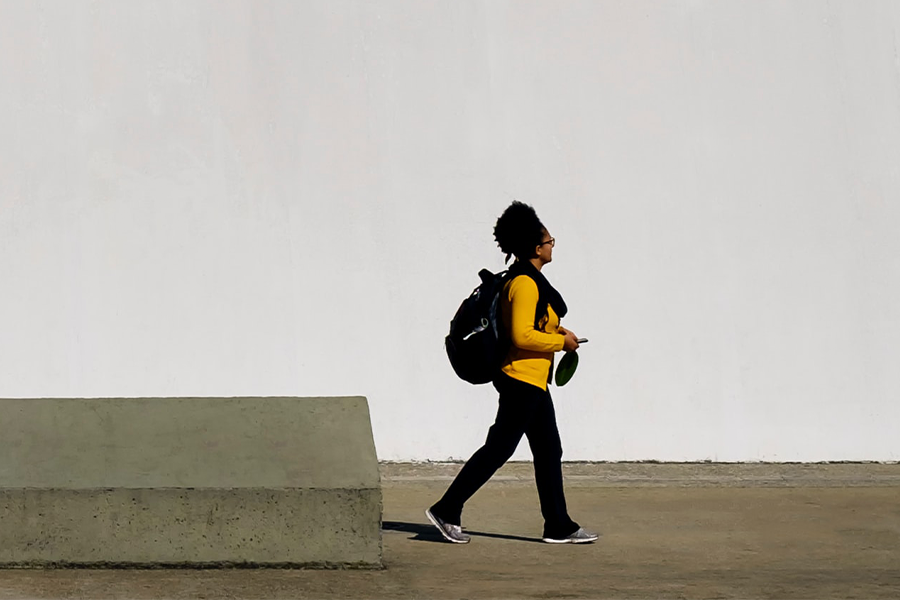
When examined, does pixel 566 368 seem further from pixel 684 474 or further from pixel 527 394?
pixel 684 474

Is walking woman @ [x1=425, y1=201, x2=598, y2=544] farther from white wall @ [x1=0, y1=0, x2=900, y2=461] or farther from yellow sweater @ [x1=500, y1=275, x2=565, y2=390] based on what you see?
white wall @ [x1=0, y1=0, x2=900, y2=461]

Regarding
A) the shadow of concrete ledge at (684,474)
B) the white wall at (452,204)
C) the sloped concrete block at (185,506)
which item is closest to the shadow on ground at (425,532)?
the sloped concrete block at (185,506)

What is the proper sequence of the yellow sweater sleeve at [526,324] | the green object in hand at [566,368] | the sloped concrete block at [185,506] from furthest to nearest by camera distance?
1. the green object in hand at [566,368]
2. the yellow sweater sleeve at [526,324]
3. the sloped concrete block at [185,506]

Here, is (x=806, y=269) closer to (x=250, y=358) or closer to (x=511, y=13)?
(x=511, y=13)

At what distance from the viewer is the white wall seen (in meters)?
8.01

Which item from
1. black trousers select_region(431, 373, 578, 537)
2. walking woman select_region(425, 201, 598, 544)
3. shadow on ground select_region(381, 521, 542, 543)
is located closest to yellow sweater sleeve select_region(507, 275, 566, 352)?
walking woman select_region(425, 201, 598, 544)

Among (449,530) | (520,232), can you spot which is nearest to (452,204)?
(520,232)

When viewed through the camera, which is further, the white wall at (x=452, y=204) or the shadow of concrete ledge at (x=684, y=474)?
the white wall at (x=452, y=204)

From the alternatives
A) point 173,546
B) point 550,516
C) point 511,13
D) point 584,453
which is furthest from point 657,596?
point 511,13

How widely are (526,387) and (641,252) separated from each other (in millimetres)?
2563

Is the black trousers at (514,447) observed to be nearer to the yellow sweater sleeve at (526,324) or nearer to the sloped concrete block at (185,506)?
the yellow sweater sleeve at (526,324)

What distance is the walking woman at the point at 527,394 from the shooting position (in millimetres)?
5902

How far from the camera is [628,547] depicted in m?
6.03

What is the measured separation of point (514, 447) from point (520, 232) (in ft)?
3.21
